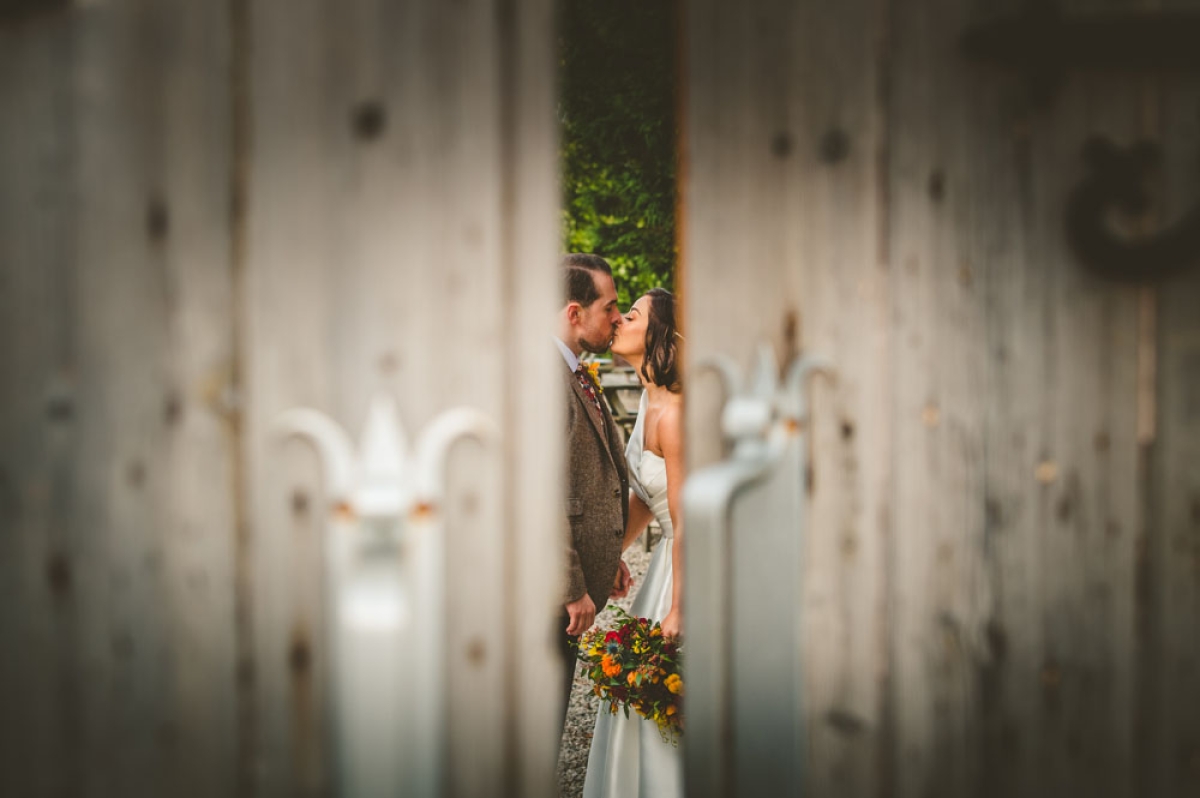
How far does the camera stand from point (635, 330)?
2703 millimetres

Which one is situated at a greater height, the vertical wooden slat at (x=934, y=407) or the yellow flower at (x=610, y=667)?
the vertical wooden slat at (x=934, y=407)

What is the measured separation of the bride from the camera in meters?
2.23

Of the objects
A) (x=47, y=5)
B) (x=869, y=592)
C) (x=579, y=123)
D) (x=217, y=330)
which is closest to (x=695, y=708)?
(x=869, y=592)

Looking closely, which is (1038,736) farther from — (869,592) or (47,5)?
(47,5)

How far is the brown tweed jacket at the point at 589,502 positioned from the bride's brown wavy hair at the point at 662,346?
40 centimetres

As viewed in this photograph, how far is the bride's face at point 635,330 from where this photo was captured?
2.70 m

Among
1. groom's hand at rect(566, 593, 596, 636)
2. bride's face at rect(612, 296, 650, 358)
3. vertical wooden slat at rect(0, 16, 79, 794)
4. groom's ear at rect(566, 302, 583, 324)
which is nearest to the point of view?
vertical wooden slat at rect(0, 16, 79, 794)

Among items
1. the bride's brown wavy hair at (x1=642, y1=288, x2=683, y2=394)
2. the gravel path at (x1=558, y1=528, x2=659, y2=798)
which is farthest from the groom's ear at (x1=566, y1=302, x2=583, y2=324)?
the gravel path at (x1=558, y1=528, x2=659, y2=798)

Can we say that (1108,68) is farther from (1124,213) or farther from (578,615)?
(578,615)

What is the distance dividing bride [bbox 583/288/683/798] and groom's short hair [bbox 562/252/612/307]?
19cm

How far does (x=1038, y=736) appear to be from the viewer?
39.9 inches

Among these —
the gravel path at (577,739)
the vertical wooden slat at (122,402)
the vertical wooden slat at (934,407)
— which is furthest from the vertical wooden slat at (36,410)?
the gravel path at (577,739)

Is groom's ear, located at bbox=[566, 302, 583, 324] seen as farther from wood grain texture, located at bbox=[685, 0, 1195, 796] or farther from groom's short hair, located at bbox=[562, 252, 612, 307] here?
wood grain texture, located at bbox=[685, 0, 1195, 796]

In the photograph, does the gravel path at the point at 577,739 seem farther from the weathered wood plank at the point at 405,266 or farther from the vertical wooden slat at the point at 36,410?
the vertical wooden slat at the point at 36,410
